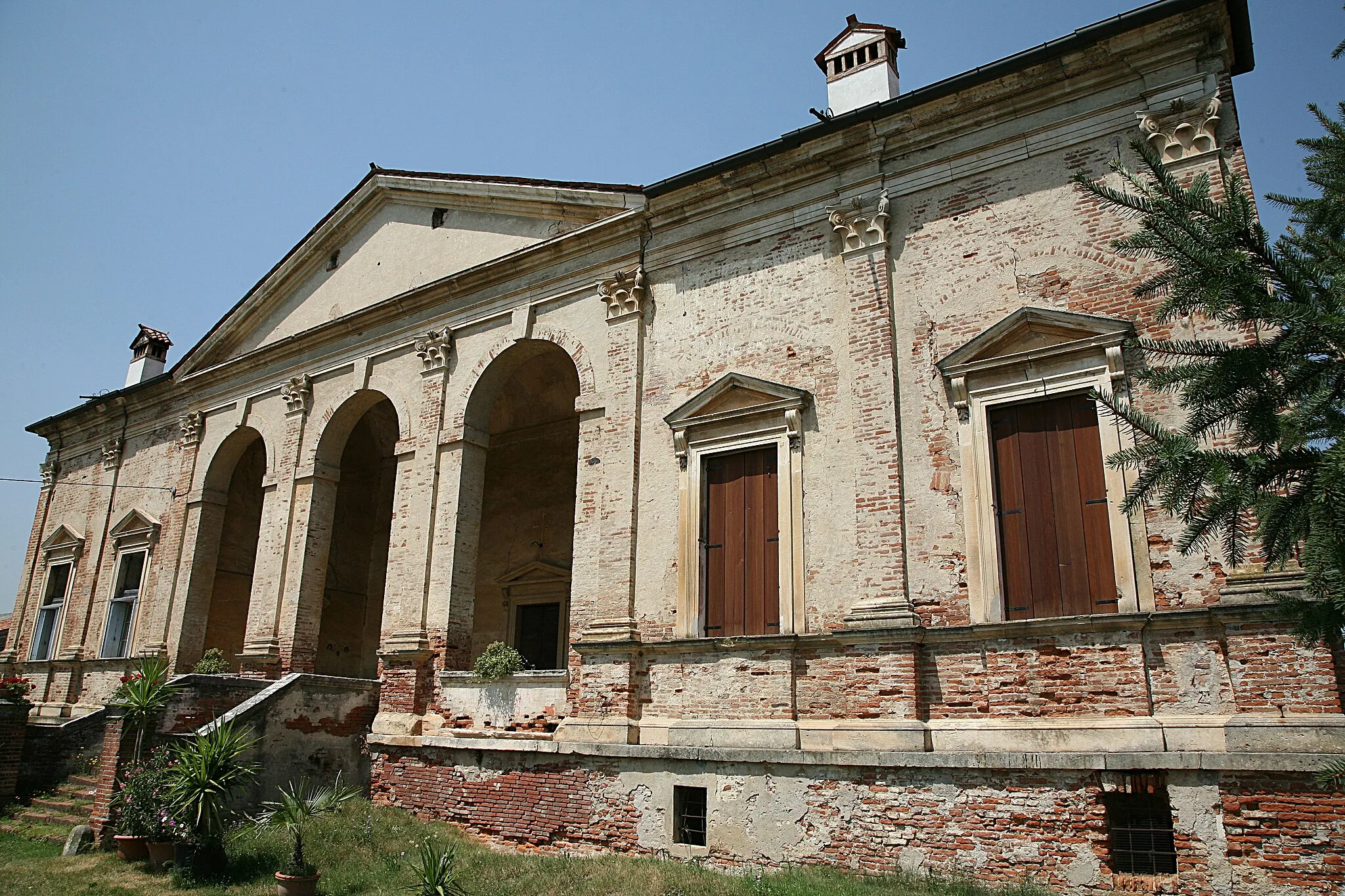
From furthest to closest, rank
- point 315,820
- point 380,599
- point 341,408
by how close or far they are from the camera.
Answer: point 380,599 → point 341,408 → point 315,820

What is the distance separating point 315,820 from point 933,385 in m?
9.16

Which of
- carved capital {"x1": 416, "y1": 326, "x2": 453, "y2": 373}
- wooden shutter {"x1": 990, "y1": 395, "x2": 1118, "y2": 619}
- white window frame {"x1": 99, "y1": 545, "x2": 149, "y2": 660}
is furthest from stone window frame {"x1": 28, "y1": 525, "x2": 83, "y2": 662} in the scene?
wooden shutter {"x1": 990, "y1": 395, "x2": 1118, "y2": 619}

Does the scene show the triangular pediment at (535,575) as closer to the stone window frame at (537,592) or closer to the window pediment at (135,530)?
the stone window frame at (537,592)

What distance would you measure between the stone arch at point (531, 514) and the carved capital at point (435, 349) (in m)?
1.64

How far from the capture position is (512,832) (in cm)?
1186

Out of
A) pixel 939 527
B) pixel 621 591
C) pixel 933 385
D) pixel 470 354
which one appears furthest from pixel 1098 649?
pixel 470 354

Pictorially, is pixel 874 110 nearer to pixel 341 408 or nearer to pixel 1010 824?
pixel 1010 824

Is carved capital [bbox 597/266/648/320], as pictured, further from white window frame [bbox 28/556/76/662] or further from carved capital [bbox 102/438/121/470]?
white window frame [bbox 28/556/76/662]

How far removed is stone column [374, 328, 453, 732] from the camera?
44.9 feet

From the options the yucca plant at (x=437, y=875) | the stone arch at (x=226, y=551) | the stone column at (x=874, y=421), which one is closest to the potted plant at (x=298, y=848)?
the yucca plant at (x=437, y=875)

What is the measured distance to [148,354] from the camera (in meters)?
22.2

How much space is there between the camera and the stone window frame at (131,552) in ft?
63.7

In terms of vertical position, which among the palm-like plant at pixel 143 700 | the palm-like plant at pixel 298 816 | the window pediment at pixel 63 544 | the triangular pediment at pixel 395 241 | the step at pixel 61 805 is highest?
the triangular pediment at pixel 395 241

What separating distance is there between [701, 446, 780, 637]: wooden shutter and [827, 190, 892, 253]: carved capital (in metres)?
2.76
